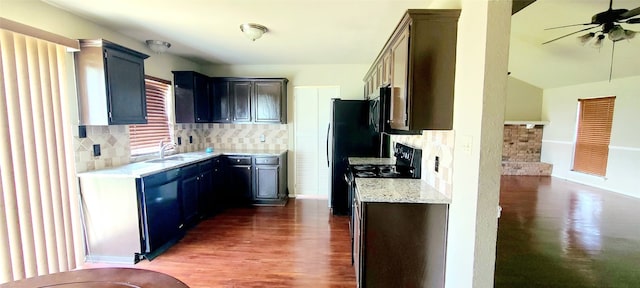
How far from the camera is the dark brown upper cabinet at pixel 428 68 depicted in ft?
5.65

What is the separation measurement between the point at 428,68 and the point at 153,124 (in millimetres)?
3508

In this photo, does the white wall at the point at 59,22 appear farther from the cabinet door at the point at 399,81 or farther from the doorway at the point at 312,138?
the cabinet door at the point at 399,81

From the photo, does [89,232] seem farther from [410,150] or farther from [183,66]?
[410,150]

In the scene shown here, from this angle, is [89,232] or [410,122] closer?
[410,122]

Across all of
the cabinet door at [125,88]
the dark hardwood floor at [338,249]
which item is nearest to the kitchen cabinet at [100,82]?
the cabinet door at [125,88]

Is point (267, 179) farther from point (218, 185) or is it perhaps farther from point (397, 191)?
point (397, 191)

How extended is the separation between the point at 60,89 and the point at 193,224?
2008 mm

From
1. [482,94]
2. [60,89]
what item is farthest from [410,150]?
[60,89]

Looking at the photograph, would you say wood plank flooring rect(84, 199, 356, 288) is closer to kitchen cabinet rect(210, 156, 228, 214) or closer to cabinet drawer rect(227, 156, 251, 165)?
kitchen cabinet rect(210, 156, 228, 214)

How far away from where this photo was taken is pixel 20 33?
190cm

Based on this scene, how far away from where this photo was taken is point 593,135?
18.4 feet

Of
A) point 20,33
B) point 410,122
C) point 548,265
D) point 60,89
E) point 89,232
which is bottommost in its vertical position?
point 548,265

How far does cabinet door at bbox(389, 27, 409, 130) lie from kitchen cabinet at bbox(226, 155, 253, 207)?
106 inches

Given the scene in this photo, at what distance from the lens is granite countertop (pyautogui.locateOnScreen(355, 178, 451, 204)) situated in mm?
1813
